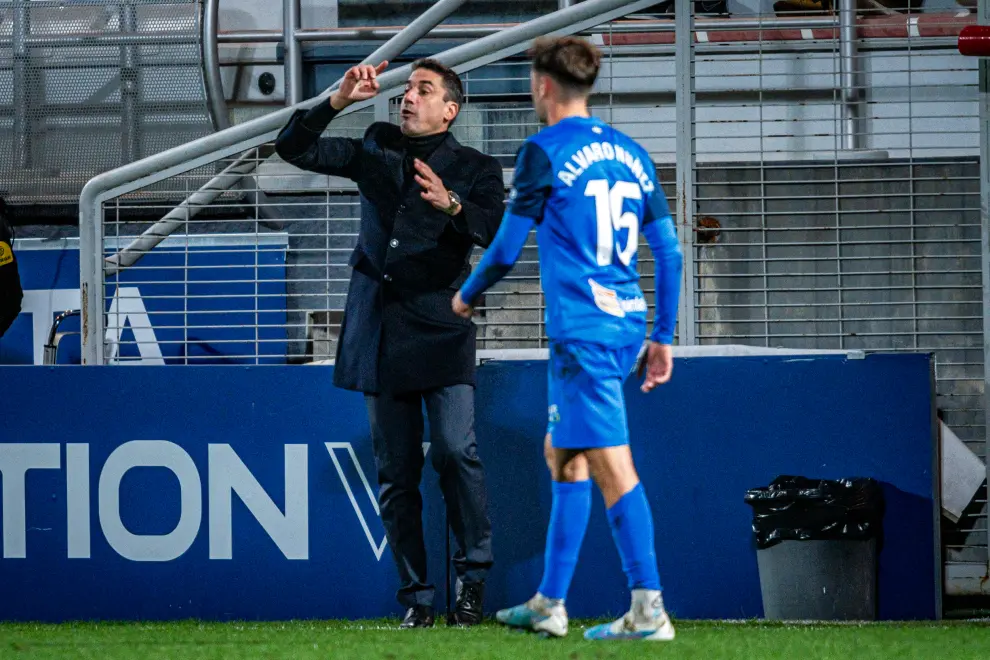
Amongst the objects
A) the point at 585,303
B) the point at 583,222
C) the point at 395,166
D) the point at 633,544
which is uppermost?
the point at 395,166

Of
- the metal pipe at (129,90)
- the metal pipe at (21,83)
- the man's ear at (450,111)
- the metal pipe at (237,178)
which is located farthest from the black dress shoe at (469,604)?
the metal pipe at (21,83)

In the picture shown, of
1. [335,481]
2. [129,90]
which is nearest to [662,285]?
[335,481]

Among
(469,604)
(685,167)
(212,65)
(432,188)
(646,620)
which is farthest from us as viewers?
(212,65)

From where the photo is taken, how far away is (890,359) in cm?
540

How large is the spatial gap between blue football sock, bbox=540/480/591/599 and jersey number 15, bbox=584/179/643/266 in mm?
702

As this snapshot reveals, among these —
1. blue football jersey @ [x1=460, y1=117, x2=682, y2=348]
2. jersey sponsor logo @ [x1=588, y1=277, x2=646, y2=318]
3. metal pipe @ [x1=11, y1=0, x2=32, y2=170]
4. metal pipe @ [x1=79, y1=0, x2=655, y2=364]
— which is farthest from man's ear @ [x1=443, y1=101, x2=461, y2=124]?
metal pipe @ [x1=11, y1=0, x2=32, y2=170]

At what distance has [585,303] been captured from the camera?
4066 mm

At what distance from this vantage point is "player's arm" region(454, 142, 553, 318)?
13.3 ft

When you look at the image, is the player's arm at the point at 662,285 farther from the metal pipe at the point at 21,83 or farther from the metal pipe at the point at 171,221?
the metal pipe at the point at 21,83

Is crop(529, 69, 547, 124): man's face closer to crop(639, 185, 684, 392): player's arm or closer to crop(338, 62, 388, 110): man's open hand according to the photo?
crop(639, 185, 684, 392): player's arm

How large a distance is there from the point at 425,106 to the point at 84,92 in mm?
5065

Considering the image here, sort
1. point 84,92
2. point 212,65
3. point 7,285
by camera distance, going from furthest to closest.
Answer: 1. point 84,92
2. point 212,65
3. point 7,285

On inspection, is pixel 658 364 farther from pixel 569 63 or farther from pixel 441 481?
pixel 441 481

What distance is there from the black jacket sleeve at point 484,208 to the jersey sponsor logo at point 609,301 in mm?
922
